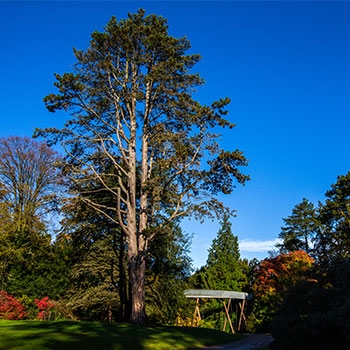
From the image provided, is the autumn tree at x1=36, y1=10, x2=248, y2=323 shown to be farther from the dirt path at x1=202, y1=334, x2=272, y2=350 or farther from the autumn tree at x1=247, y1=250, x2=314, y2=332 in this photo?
the autumn tree at x1=247, y1=250, x2=314, y2=332

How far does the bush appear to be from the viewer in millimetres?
18875

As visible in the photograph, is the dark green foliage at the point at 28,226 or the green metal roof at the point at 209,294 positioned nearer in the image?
the dark green foliage at the point at 28,226

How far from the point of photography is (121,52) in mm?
17141

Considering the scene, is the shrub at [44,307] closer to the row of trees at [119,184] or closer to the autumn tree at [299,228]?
the row of trees at [119,184]

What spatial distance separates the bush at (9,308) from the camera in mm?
18875

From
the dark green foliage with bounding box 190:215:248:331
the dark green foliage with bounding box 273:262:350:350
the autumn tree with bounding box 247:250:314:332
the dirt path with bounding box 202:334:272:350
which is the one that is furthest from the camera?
the dark green foliage with bounding box 190:215:248:331

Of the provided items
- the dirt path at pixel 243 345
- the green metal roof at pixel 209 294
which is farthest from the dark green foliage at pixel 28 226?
the dirt path at pixel 243 345

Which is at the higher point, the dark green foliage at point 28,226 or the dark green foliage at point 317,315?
the dark green foliage at point 28,226

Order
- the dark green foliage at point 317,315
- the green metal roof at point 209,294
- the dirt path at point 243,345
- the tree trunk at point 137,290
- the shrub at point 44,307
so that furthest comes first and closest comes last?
the green metal roof at point 209,294, the shrub at point 44,307, the tree trunk at point 137,290, the dirt path at point 243,345, the dark green foliage at point 317,315

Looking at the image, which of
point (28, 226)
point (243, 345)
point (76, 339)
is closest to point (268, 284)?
point (243, 345)

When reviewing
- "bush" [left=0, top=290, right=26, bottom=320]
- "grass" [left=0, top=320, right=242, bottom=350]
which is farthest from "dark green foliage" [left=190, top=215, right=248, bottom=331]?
"grass" [left=0, top=320, right=242, bottom=350]

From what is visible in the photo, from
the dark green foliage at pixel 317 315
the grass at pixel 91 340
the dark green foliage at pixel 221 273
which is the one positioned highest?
the dark green foliage at pixel 221 273

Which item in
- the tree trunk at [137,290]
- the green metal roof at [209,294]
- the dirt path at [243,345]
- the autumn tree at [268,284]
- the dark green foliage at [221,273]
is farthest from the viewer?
the dark green foliage at [221,273]

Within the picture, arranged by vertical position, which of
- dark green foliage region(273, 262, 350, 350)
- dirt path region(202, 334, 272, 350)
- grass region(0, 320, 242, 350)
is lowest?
dirt path region(202, 334, 272, 350)
